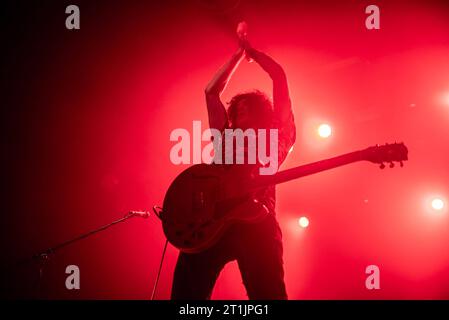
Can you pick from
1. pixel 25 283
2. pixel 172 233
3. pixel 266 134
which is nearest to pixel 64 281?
pixel 25 283

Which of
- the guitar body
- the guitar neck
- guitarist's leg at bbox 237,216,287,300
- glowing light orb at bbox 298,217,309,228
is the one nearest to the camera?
guitarist's leg at bbox 237,216,287,300

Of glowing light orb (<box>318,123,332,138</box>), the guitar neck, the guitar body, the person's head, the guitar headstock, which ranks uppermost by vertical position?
glowing light orb (<box>318,123,332,138</box>)

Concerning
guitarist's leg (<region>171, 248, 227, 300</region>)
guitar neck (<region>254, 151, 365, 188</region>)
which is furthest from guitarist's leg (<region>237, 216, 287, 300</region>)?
guitar neck (<region>254, 151, 365, 188</region>)

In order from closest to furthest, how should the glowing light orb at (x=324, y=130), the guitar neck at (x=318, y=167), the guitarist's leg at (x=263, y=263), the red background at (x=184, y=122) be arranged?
the guitarist's leg at (x=263, y=263)
the guitar neck at (x=318, y=167)
the red background at (x=184, y=122)
the glowing light orb at (x=324, y=130)

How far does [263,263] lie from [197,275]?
0.34 meters

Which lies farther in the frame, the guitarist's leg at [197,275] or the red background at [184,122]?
the red background at [184,122]

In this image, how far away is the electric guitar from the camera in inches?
75.2

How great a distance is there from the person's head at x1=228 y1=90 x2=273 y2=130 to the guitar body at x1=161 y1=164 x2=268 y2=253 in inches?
13.8

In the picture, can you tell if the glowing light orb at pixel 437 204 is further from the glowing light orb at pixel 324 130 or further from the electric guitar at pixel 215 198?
the electric guitar at pixel 215 198

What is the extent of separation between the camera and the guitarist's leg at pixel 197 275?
1.79m

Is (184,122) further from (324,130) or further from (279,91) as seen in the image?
(279,91)

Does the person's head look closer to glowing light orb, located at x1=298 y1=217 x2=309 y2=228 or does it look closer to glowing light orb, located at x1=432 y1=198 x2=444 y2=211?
glowing light orb, located at x1=298 y1=217 x2=309 y2=228

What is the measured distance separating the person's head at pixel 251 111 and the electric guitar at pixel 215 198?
35 cm

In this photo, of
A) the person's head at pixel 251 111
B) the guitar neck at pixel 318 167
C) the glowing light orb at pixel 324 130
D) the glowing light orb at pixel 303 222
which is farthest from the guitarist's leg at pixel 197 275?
the glowing light orb at pixel 303 222
